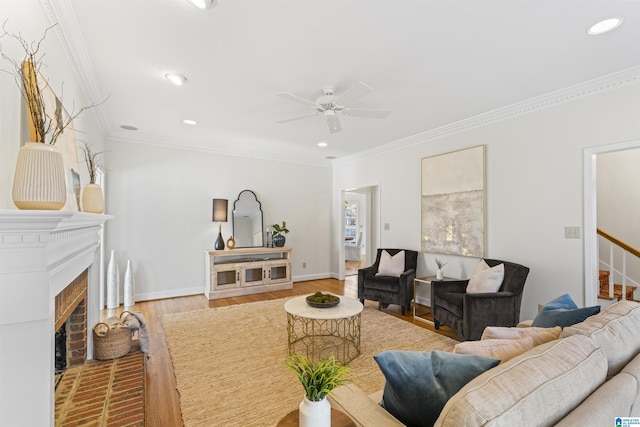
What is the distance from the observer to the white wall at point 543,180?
2.78m

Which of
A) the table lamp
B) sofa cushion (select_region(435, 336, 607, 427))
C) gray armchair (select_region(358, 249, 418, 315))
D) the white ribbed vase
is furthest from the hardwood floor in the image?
sofa cushion (select_region(435, 336, 607, 427))

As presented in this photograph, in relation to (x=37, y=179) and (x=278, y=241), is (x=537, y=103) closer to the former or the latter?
(x=37, y=179)

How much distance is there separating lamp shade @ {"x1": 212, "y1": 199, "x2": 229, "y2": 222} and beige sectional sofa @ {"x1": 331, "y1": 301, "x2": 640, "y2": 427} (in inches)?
171

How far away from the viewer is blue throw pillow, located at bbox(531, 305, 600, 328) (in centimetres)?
152

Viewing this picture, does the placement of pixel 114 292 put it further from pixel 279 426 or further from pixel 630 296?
pixel 630 296

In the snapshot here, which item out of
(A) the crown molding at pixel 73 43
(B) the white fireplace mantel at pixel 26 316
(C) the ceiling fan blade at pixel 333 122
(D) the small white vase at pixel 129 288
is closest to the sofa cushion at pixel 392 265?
(C) the ceiling fan blade at pixel 333 122

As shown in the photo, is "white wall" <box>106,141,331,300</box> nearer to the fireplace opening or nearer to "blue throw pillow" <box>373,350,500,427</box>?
the fireplace opening

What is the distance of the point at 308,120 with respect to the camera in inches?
152

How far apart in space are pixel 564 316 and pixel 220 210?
4747 mm

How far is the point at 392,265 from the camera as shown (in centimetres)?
434

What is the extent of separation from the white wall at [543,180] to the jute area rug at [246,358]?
1.28 meters

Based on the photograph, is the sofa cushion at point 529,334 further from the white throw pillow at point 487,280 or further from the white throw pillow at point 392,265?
the white throw pillow at point 392,265

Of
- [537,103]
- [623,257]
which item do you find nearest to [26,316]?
[537,103]

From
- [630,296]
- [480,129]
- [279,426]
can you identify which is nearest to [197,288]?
[279,426]
